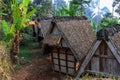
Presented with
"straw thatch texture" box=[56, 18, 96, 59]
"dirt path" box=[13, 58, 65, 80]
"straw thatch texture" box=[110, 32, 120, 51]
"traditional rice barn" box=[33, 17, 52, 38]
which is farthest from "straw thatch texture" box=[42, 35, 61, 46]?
"traditional rice barn" box=[33, 17, 52, 38]

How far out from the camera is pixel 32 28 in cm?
2589

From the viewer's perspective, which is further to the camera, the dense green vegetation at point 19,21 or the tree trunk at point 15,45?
the tree trunk at point 15,45

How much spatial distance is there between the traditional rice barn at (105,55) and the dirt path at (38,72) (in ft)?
10.7

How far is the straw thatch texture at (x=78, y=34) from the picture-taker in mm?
14769

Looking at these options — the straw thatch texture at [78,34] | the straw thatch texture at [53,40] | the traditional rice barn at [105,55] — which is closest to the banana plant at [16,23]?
the straw thatch texture at [53,40]

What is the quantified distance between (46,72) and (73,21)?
3.52 metres

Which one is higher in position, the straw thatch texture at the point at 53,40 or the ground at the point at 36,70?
the straw thatch texture at the point at 53,40

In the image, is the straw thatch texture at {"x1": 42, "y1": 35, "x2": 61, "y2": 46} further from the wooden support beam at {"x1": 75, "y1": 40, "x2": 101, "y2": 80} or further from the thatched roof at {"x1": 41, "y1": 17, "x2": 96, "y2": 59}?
the wooden support beam at {"x1": 75, "y1": 40, "x2": 101, "y2": 80}

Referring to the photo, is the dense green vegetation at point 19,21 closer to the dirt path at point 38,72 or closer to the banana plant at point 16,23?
the banana plant at point 16,23

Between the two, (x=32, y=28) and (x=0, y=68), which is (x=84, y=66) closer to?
(x=0, y=68)

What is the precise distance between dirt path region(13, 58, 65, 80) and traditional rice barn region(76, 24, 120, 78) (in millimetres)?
3275

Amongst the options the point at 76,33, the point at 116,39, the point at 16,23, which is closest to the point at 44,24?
the point at 76,33

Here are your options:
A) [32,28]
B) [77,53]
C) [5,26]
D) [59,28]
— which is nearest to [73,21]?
[59,28]

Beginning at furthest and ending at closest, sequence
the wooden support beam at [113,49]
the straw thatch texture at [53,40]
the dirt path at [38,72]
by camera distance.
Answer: the dirt path at [38,72]
the straw thatch texture at [53,40]
the wooden support beam at [113,49]
